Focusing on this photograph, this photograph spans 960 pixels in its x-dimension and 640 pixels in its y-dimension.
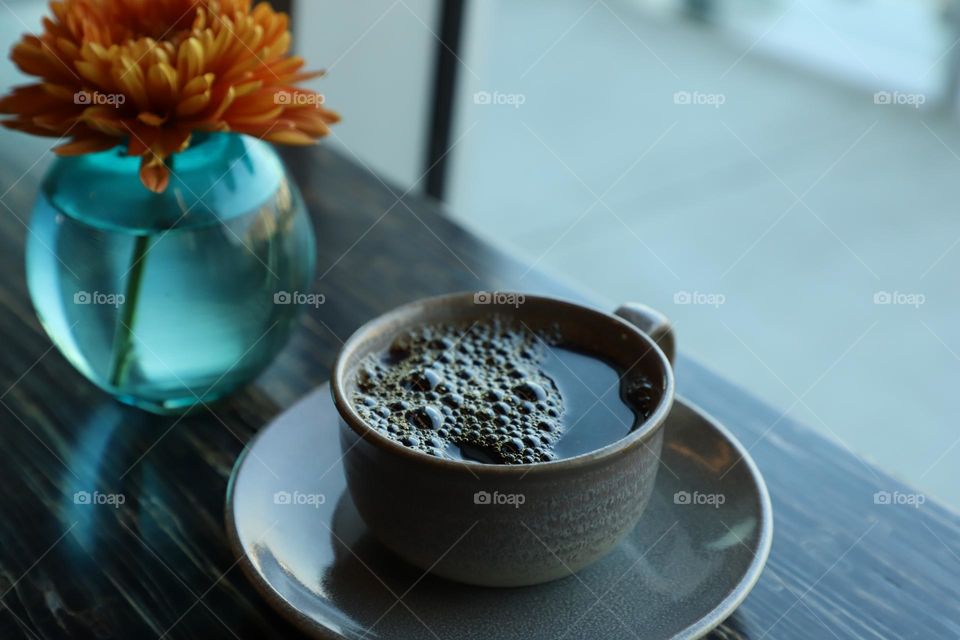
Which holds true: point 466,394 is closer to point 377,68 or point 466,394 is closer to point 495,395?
point 495,395

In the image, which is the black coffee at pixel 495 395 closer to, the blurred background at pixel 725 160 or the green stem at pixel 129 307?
the green stem at pixel 129 307

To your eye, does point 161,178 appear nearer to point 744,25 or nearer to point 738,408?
point 738,408

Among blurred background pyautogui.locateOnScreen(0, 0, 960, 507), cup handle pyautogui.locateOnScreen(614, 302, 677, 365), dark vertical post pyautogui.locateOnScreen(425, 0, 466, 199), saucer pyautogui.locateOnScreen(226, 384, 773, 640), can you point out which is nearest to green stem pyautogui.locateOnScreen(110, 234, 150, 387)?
saucer pyautogui.locateOnScreen(226, 384, 773, 640)

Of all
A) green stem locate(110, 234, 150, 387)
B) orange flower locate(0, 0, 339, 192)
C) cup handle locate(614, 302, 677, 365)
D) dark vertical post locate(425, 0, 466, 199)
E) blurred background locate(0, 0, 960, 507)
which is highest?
orange flower locate(0, 0, 339, 192)

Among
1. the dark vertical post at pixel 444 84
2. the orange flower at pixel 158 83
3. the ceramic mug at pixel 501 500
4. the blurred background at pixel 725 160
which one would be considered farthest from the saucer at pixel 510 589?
the dark vertical post at pixel 444 84

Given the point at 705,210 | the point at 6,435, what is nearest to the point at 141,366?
the point at 6,435

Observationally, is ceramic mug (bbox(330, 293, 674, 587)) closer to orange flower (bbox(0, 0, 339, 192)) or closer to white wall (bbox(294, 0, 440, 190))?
orange flower (bbox(0, 0, 339, 192))
